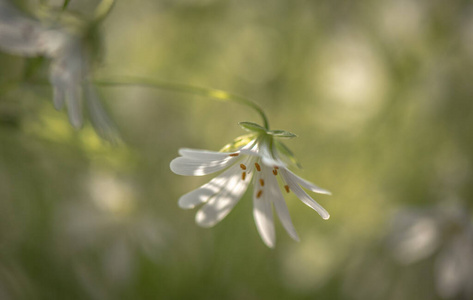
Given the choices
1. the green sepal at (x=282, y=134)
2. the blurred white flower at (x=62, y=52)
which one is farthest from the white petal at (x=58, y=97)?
the green sepal at (x=282, y=134)

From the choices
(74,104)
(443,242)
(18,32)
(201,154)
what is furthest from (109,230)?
(443,242)

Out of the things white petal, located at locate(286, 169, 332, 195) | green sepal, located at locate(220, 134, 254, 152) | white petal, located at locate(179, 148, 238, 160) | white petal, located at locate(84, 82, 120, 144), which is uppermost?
white petal, located at locate(84, 82, 120, 144)

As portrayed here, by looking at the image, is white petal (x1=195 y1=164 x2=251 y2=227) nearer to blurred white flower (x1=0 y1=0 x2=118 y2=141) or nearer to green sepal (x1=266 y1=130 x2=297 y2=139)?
green sepal (x1=266 y1=130 x2=297 y2=139)

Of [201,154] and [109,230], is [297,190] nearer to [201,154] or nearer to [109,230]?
[201,154]

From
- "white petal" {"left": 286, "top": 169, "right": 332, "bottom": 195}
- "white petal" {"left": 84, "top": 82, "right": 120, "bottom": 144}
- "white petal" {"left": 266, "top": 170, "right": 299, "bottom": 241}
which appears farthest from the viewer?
"white petal" {"left": 84, "top": 82, "right": 120, "bottom": 144}

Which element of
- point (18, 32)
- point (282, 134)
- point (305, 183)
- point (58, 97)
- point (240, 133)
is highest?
point (240, 133)

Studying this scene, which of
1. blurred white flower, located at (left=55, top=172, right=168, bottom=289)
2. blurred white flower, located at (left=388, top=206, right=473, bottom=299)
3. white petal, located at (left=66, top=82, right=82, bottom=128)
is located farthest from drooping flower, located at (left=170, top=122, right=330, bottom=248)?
blurred white flower, located at (left=388, top=206, right=473, bottom=299)

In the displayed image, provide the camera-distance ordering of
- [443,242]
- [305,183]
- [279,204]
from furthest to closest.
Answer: [443,242] → [279,204] → [305,183]
